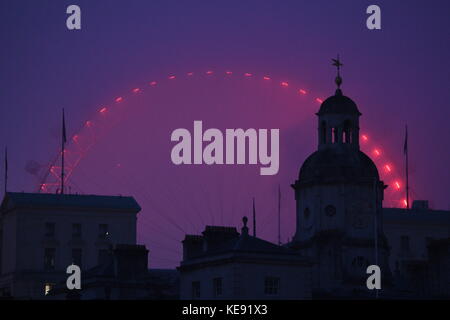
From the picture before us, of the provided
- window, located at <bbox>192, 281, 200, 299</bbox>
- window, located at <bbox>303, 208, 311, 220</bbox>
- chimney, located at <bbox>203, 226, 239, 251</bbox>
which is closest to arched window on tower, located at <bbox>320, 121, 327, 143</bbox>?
window, located at <bbox>303, 208, 311, 220</bbox>

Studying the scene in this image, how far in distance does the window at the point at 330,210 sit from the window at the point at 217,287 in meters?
29.0

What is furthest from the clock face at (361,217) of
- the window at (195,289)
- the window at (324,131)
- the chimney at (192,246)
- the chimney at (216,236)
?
the window at (195,289)

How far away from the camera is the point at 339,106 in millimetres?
139625

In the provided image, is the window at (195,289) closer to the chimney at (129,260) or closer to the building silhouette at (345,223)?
the building silhouette at (345,223)

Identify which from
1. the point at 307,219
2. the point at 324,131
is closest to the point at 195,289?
the point at 307,219

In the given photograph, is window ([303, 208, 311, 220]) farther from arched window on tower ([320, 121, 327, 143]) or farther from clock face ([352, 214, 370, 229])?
arched window on tower ([320, 121, 327, 143])

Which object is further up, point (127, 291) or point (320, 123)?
point (320, 123)

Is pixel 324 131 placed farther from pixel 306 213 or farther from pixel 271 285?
pixel 271 285

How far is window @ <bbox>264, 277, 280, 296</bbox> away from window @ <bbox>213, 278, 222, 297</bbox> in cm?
354

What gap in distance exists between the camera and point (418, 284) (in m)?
137

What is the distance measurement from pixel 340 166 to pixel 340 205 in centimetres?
379
